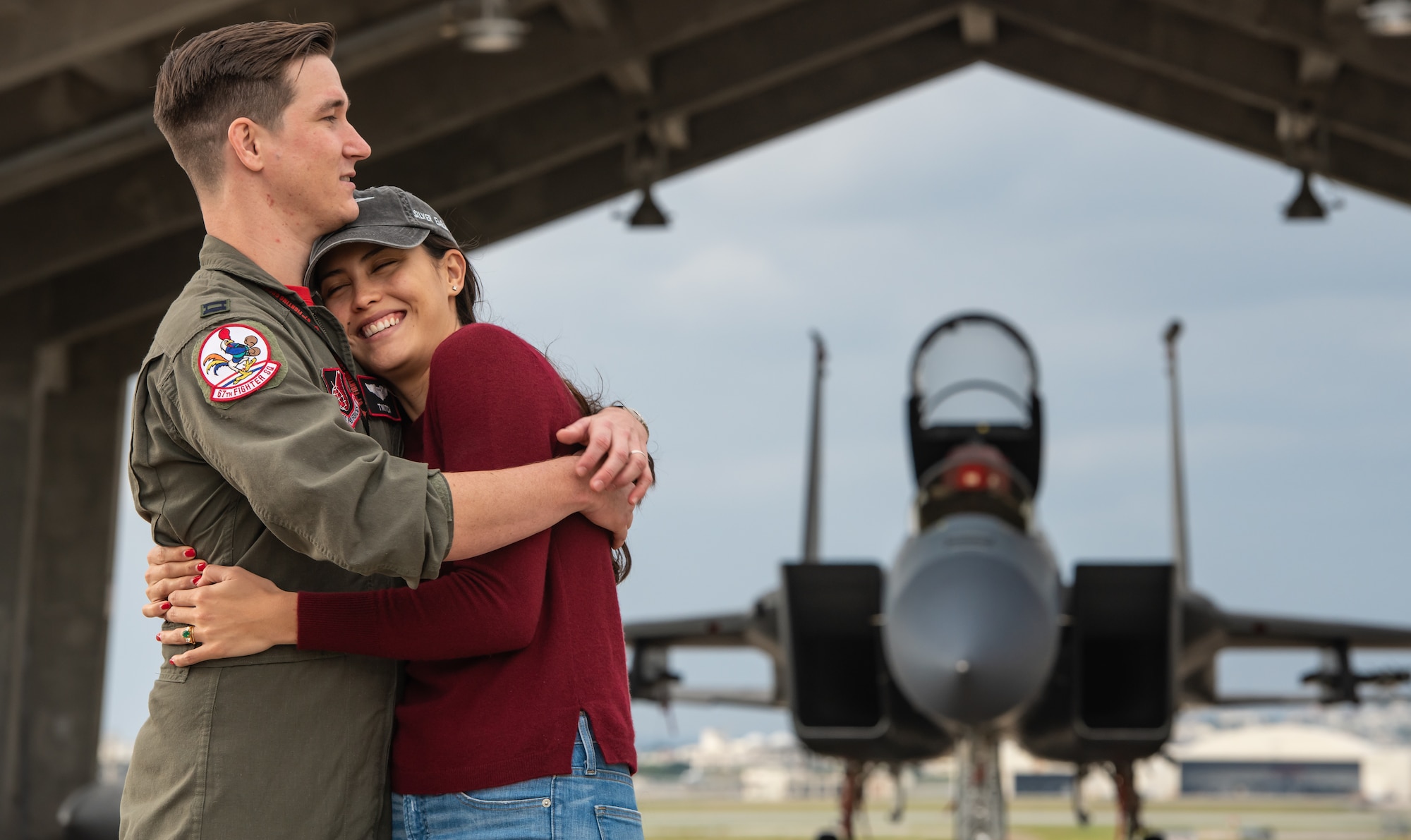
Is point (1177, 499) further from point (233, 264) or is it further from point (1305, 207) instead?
point (233, 264)

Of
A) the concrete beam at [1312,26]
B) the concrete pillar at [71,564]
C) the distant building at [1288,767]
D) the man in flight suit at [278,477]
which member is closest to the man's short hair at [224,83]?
the man in flight suit at [278,477]

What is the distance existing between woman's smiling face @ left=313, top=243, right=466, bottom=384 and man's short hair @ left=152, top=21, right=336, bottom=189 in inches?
10.6

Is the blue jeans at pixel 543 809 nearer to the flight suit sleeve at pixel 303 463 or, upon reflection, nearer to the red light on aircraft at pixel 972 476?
the flight suit sleeve at pixel 303 463

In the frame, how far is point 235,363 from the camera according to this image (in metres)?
1.79

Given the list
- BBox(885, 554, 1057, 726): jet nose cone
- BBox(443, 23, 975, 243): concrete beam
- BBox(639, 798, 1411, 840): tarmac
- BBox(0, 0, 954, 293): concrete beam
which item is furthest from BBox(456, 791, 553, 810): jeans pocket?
BBox(639, 798, 1411, 840): tarmac

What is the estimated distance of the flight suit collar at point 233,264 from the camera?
6.50 feet

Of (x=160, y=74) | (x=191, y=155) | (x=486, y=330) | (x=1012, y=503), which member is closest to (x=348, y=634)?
(x=486, y=330)

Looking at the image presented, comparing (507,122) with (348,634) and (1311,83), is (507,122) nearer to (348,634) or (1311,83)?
(1311,83)

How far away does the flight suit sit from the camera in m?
1.73

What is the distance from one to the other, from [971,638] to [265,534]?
21.2 ft

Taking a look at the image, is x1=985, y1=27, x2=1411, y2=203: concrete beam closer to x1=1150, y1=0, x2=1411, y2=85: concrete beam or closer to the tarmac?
x1=1150, y1=0, x2=1411, y2=85: concrete beam

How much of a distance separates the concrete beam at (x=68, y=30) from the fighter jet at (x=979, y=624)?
569 cm

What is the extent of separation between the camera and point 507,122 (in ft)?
44.5

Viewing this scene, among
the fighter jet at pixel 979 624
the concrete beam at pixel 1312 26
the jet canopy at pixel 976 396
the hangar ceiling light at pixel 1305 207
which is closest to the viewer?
the fighter jet at pixel 979 624
